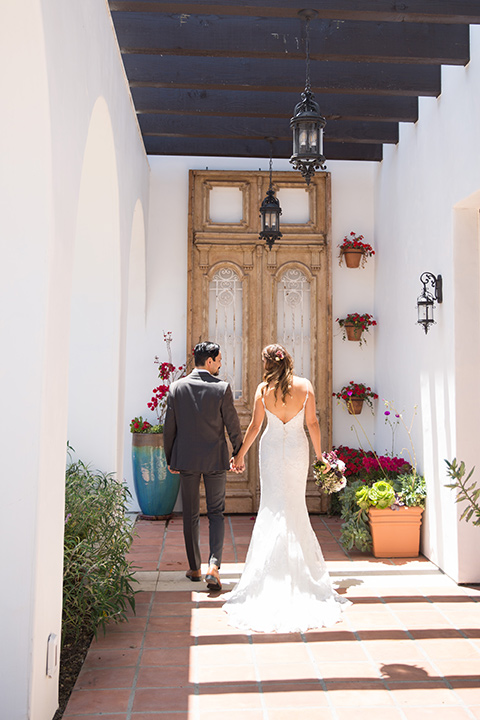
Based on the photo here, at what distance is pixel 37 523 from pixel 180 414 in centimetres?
214

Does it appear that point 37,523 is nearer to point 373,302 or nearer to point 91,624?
point 91,624

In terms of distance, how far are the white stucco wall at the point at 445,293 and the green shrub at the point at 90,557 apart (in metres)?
2.39

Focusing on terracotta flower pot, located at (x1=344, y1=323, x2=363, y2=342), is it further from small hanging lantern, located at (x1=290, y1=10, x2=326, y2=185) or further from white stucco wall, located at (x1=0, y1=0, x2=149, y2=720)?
white stucco wall, located at (x1=0, y1=0, x2=149, y2=720)

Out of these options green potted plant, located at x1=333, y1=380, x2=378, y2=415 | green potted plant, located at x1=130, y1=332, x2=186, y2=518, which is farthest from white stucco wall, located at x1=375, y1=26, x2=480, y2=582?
green potted plant, located at x1=130, y1=332, x2=186, y2=518

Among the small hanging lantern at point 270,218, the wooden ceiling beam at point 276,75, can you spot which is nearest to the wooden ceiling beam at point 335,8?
the wooden ceiling beam at point 276,75

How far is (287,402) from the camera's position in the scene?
14.2ft

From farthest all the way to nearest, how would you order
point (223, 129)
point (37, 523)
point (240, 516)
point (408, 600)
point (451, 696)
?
1. point (240, 516)
2. point (223, 129)
3. point (408, 600)
4. point (451, 696)
5. point (37, 523)

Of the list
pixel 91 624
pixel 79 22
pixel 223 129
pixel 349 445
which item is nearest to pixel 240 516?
pixel 349 445

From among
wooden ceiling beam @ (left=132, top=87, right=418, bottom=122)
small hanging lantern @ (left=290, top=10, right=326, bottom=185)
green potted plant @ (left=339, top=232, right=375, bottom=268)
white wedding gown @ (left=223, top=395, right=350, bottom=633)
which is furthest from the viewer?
green potted plant @ (left=339, top=232, right=375, bottom=268)

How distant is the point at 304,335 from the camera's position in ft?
23.1

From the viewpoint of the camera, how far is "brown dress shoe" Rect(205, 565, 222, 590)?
4371mm

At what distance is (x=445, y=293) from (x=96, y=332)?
253 cm

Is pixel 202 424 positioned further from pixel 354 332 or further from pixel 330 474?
pixel 354 332

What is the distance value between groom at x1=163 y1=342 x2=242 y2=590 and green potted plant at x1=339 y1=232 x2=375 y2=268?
296cm
